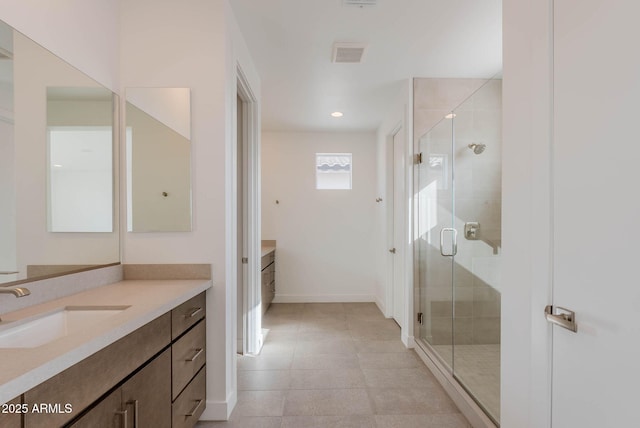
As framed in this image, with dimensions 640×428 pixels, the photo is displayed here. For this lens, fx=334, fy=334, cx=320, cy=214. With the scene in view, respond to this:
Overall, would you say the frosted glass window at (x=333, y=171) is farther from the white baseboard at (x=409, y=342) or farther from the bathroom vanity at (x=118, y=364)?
the bathroom vanity at (x=118, y=364)

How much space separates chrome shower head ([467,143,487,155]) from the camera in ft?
8.14

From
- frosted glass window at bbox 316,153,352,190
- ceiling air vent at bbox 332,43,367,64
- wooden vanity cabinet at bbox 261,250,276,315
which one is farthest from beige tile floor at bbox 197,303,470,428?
ceiling air vent at bbox 332,43,367,64

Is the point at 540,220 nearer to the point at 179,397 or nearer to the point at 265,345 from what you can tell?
the point at 179,397

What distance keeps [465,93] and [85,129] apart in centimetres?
314

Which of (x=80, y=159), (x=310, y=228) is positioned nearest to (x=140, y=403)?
(x=80, y=159)

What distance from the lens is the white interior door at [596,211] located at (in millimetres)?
901

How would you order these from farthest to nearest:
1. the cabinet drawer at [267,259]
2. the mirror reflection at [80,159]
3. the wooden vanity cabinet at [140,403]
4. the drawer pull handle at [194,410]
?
the cabinet drawer at [267,259], the drawer pull handle at [194,410], the mirror reflection at [80,159], the wooden vanity cabinet at [140,403]

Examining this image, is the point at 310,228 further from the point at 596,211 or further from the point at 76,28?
the point at 596,211

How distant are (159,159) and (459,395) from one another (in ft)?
8.12

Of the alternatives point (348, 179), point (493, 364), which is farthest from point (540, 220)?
point (348, 179)

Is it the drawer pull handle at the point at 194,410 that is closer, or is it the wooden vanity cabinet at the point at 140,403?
the wooden vanity cabinet at the point at 140,403

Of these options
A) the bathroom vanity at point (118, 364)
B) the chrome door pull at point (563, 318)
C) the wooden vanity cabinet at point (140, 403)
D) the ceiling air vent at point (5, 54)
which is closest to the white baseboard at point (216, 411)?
the bathroom vanity at point (118, 364)

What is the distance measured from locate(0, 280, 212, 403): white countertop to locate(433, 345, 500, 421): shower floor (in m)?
1.81

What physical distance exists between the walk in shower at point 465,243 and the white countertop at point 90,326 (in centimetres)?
190
